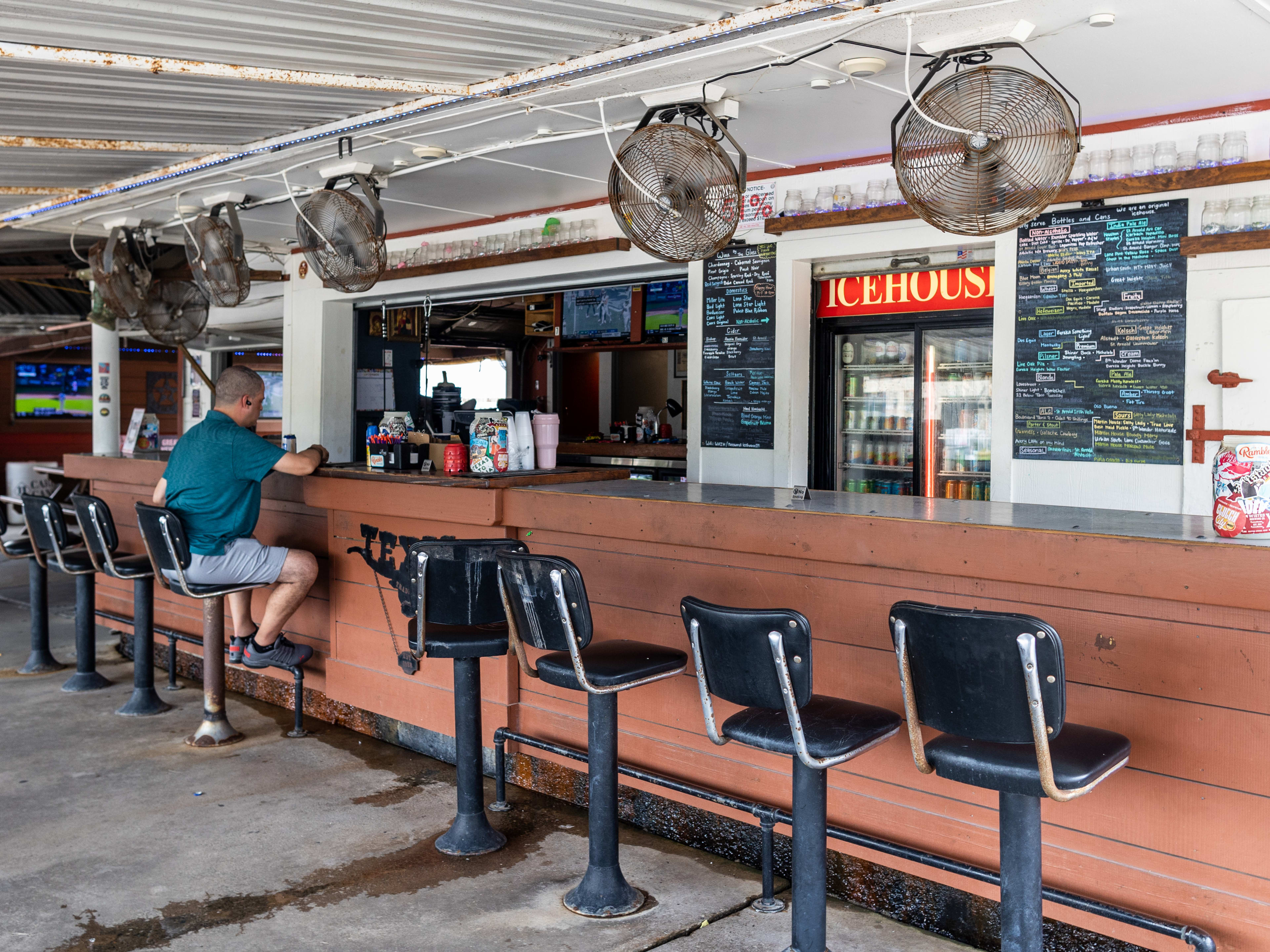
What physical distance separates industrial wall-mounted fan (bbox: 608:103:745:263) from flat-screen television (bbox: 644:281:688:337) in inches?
149

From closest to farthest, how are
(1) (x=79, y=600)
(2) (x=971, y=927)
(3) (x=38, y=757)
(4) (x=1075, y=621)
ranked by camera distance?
(4) (x=1075, y=621)
(2) (x=971, y=927)
(3) (x=38, y=757)
(1) (x=79, y=600)

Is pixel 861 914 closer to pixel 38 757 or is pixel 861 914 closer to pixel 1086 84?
pixel 1086 84

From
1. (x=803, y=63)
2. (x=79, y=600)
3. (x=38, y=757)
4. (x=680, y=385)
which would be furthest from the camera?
(x=680, y=385)

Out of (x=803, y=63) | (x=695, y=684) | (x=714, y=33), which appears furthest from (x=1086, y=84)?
(x=695, y=684)

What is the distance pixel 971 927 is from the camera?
283 centimetres

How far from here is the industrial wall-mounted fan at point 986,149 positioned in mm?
2752

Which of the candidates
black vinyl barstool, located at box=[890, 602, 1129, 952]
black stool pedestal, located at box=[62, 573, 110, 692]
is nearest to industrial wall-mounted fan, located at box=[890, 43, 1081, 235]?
black vinyl barstool, located at box=[890, 602, 1129, 952]

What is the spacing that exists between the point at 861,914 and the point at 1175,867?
2.84ft

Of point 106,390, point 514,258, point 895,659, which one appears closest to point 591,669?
point 895,659

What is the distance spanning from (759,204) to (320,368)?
3.40 m

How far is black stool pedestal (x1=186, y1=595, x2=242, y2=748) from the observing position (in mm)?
4430

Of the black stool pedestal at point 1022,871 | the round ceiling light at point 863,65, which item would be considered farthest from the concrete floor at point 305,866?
the round ceiling light at point 863,65

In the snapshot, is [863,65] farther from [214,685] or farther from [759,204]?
[214,685]

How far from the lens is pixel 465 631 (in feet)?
10.8
